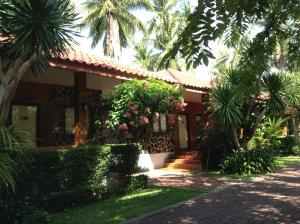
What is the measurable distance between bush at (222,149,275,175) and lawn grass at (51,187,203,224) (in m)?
4.15

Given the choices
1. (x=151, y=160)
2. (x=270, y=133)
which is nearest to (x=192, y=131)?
(x=270, y=133)

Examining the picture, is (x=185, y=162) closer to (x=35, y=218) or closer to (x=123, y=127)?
(x=123, y=127)

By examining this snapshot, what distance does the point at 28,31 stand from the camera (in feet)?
25.7

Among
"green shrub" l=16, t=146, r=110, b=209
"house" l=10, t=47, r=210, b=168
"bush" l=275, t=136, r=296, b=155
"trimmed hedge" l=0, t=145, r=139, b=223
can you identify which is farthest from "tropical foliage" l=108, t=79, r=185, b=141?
"bush" l=275, t=136, r=296, b=155

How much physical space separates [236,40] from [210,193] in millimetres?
6833

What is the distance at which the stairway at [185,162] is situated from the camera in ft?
53.4

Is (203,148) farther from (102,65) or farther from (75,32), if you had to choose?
(75,32)

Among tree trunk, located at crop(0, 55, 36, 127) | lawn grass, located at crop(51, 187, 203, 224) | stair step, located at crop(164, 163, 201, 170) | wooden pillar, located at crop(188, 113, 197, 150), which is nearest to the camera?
lawn grass, located at crop(51, 187, 203, 224)

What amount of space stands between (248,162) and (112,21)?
1983 cm

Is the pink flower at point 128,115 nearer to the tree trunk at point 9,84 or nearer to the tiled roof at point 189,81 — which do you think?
the tree trunk at point 9,84

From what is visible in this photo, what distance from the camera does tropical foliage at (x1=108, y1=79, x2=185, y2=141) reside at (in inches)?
428

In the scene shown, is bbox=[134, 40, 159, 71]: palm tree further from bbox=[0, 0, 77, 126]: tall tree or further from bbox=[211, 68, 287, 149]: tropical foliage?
bbox=[0, 0, 77, 126]: tall tree

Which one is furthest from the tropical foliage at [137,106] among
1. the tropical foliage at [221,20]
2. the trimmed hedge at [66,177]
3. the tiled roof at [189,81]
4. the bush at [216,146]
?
the tropical foliage at [221,20]

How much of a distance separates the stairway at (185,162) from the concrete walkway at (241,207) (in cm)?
467
